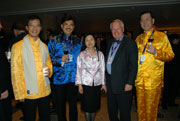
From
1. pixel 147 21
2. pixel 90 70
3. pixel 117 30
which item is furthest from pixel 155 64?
pixel 90 70

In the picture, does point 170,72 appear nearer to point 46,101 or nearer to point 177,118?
point 177,118

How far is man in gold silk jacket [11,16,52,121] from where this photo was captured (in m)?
1.73

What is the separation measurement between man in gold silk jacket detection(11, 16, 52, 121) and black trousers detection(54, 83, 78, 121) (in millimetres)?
381

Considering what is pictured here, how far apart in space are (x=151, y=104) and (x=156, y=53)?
32.7 inches

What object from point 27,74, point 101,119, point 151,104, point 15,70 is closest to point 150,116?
point 151,104

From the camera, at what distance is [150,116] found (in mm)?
2135

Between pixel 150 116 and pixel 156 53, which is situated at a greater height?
pixel 156 53

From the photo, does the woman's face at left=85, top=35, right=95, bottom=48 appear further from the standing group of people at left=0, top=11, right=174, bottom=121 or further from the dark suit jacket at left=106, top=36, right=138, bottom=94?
the dark suit jacket at left=106, top=36, right=138, bottom=94

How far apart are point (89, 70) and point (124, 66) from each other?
588mm

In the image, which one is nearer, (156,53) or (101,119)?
(156,53)

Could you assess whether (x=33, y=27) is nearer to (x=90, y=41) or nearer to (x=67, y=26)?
(x=67, y=26)

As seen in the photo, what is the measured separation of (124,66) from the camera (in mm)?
1983

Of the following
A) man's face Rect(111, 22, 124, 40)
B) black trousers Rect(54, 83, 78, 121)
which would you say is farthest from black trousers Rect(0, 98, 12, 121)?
man's face Rect(111, 22, 124, 40)

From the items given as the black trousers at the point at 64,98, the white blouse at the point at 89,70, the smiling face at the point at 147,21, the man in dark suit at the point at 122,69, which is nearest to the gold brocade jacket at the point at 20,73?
the black trousers at the point at 64,98
